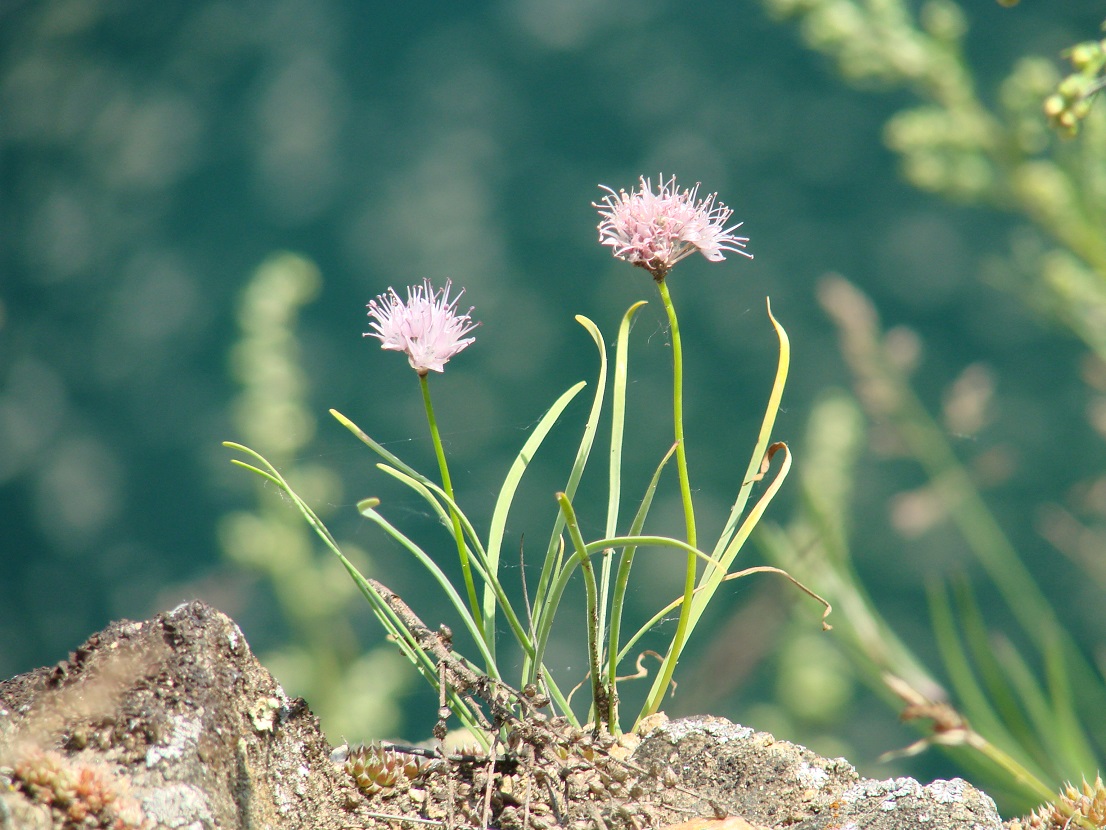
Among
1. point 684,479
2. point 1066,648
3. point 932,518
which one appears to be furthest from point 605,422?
point 684,479

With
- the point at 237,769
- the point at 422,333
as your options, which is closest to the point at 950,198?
the point at 422,333

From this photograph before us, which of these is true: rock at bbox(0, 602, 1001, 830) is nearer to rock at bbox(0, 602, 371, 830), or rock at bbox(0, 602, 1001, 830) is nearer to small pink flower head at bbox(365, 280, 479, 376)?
rock at bbox(0, 602, 371, 830)

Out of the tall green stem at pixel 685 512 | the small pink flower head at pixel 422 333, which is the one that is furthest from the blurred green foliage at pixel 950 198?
the small pink flower head at pixel 422 333

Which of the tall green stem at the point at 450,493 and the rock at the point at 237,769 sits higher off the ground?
the tall green stem at the point at 450,493

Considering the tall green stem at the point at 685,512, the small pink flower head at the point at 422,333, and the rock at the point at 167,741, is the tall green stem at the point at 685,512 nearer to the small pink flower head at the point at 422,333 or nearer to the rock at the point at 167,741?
the small pink flower head at the point at 422,333

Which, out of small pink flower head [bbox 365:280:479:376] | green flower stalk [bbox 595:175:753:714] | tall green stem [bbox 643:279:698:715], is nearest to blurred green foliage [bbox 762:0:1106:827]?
tall green stem [bbox 643:279:698:715]

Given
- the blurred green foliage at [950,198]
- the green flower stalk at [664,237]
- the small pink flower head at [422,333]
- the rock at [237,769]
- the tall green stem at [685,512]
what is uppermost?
the blurred green foliage at [950,198]

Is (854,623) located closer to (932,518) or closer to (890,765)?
(932,518)

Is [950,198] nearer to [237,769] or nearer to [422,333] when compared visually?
[422,333]

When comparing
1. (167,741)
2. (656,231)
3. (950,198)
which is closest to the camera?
(167,741)
